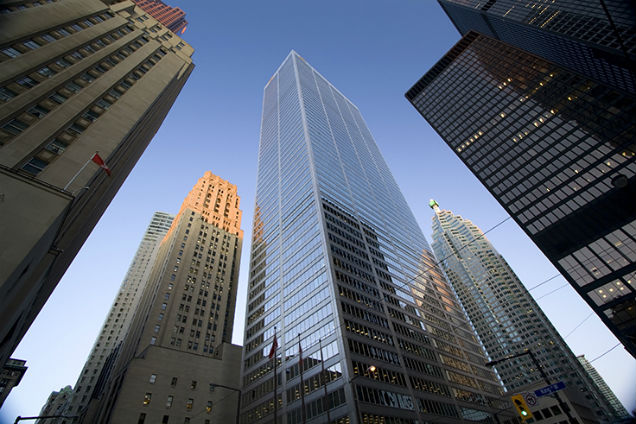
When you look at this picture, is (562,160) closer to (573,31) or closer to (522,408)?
(573,31)

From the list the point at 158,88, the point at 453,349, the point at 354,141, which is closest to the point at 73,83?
the point at 158,88

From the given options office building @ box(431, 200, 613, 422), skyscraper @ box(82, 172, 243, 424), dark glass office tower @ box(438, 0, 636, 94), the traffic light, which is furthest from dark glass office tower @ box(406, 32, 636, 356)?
skyscraper @ box(82, 172, 243, 424)

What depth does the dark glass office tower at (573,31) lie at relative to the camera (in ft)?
237

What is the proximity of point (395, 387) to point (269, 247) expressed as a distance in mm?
51975

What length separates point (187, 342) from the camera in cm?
7962

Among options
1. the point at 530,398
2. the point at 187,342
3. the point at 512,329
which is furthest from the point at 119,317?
the point at 512,329

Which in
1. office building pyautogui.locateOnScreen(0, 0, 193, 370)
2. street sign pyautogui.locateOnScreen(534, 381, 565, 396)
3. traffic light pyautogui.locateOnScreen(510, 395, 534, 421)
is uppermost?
office building pyautogui.locateOnScreen(0, 0, 193, 370)

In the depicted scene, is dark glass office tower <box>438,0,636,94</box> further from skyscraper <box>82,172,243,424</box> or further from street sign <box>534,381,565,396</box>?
skyscraper <box>82,172,243,424</box>

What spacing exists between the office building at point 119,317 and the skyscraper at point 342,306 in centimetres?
6481

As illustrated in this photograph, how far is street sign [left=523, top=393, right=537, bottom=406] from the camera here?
69.4 feet

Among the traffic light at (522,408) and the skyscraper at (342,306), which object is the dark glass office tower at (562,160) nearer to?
the skyscraper at (342,306)

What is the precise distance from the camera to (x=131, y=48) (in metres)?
57.2

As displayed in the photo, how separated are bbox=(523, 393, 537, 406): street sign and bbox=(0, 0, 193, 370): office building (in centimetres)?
3332

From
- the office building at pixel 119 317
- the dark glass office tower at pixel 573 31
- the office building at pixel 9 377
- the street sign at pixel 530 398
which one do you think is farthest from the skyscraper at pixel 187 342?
the dark glass office tower at pixel 573 31
